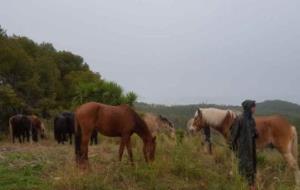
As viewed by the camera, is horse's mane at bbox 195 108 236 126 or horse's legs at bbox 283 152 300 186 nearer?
horse's legs at bbox 283 152 300 186

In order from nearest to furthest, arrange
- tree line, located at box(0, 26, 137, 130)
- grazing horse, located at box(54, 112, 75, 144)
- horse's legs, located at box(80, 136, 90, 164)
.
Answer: horse's legs, located at box(80, 136, 90, 164) < grazing horse, located at box(54, 112, 75, 144) < tree line, located at box(0, 26, 137, 130)

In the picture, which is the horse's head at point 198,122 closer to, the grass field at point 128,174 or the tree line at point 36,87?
the grass field at point 128,174

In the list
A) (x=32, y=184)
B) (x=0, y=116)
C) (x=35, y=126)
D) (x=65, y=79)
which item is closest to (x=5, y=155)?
(x=32, y=184)

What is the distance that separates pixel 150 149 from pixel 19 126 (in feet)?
36.2

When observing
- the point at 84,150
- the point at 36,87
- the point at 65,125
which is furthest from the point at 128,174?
the point at 36,87

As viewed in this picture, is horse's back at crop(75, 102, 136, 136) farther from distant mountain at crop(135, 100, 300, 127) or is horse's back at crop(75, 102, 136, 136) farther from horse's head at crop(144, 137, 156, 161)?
distant mountain at crop(135, 100, 300, 127)

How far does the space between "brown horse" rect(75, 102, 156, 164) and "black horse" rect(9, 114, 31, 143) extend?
1043 centimetres

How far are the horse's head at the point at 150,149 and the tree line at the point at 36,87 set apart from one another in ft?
38.4

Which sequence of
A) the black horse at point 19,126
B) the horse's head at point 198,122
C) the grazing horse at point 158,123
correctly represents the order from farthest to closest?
the black horse at point 19,126 → the grazing horse at point 158,123 → the horse's head at point 198,122

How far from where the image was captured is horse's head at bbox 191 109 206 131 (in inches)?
524

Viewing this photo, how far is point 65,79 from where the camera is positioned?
125 ft

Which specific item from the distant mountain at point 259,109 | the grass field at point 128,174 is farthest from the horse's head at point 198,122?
the distant mountain at point 259,109

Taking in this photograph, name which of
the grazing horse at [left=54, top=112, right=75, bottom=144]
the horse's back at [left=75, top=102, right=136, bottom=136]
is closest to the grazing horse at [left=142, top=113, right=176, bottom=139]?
the grazing horse at [left=54, top=112, right=75, bottom=144]

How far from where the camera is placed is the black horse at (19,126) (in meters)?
20.5
